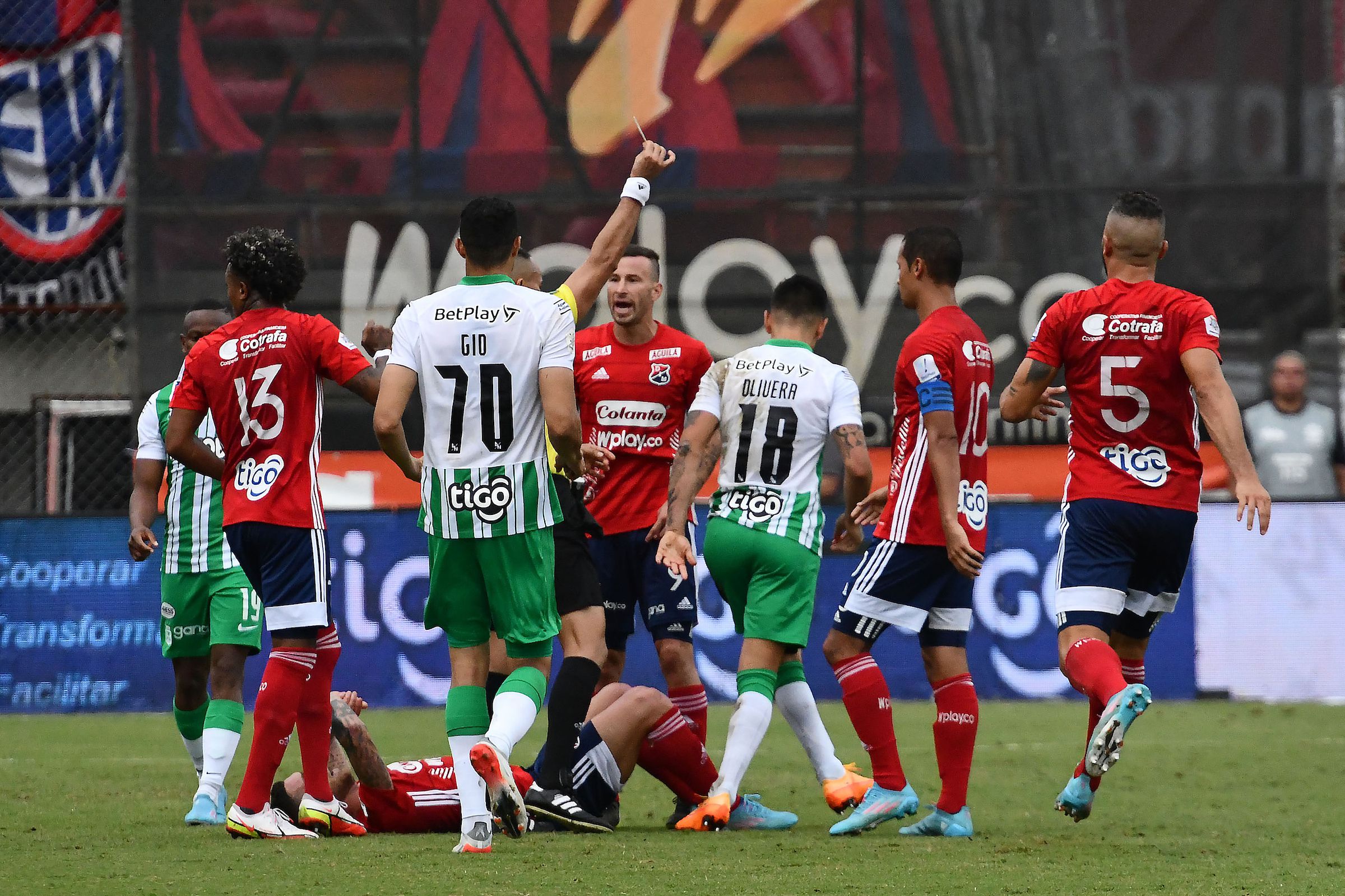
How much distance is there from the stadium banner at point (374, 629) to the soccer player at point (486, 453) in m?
6.09

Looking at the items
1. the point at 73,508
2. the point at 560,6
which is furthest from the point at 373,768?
the point at 560,6

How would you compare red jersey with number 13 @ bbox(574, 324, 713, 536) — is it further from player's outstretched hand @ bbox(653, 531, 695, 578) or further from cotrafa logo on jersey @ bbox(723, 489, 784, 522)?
player's outstretched hand @ bbox(653, 531, 695, 578)

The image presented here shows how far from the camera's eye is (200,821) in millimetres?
6711

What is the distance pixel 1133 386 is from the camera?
20.2 feet

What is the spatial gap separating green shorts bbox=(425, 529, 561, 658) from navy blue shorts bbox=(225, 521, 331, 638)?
1.63 ft

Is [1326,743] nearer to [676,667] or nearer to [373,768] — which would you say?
[676,667]

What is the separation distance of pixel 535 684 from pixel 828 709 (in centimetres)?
624

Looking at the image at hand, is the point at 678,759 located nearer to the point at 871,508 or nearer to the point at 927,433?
the point at 871,508

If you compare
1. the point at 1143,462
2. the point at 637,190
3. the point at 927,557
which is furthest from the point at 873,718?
the point at 637,190

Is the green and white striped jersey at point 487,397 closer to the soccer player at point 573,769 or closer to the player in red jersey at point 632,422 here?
the soccer player at point 573,769

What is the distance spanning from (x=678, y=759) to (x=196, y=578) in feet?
7.31

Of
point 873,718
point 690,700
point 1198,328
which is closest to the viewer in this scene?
point 1198,328

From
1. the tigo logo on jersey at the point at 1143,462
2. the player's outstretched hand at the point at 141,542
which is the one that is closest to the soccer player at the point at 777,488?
the tigo logo on jersey at the point at 1143,462

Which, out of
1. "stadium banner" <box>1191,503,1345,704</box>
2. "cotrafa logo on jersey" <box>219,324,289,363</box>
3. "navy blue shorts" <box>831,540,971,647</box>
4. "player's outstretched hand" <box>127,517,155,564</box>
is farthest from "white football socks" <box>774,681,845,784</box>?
"stadium banner" <box>1191,503,1345,704</box>
